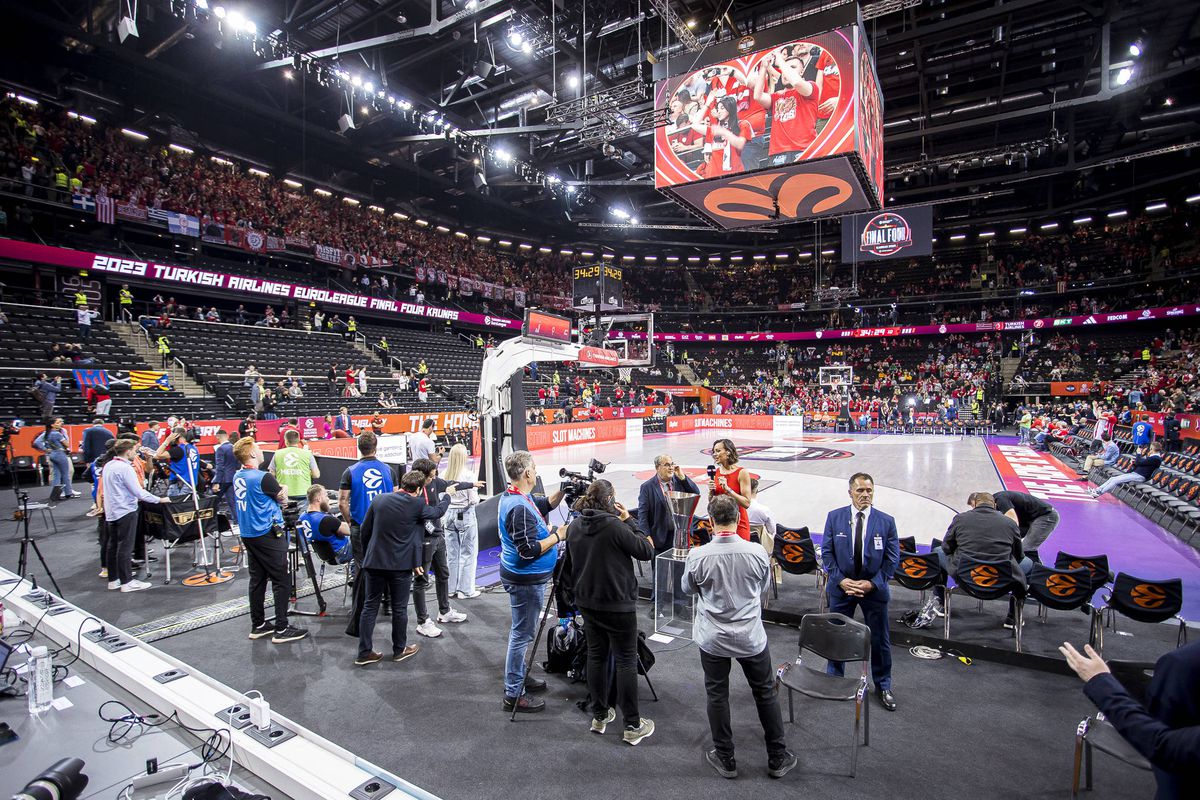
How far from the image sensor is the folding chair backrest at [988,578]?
4.84 metres

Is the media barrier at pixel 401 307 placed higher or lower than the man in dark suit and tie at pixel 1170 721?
higher

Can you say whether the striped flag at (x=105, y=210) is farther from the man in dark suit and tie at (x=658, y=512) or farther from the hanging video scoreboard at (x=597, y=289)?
the man in dark suit and tie at (x=658, y=512)

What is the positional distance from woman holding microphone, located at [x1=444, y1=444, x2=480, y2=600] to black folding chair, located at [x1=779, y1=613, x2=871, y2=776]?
3658mm

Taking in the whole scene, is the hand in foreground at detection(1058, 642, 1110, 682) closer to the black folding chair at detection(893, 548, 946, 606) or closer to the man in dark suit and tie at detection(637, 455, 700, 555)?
the black folding chair at detection(893, 548, 946, 606)

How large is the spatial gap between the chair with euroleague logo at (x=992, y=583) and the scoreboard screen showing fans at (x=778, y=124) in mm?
5932

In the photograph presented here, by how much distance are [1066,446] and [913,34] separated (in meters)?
13.9

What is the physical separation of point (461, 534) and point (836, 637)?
4.03m

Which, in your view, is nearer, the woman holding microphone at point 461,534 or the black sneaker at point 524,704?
the black sneaker at point 524,704

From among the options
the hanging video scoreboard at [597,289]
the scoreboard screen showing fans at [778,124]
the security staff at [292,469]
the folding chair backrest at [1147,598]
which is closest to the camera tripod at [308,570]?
the security staff at [292,469]

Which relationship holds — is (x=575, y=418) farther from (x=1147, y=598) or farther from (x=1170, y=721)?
(x=1170, y=721)

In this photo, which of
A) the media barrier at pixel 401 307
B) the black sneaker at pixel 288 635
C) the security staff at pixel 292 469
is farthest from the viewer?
the media barrier at pixel 401 307

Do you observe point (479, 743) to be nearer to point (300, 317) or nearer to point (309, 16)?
point (309, 16)

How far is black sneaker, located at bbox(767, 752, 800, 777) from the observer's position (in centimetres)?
322

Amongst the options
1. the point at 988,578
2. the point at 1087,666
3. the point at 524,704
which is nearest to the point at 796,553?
the point at 988,578
